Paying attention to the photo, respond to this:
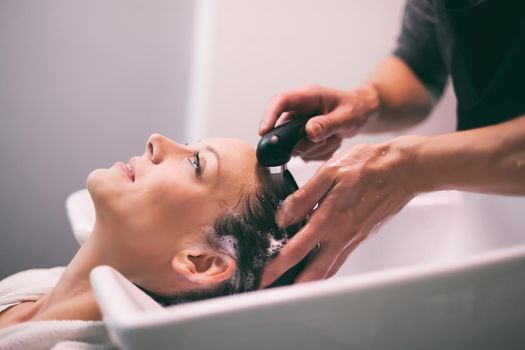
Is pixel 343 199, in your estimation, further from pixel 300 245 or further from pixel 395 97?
pixel 395 97

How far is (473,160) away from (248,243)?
1.40ft

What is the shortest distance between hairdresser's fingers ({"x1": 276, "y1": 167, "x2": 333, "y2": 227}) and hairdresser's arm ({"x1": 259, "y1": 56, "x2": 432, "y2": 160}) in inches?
4.6

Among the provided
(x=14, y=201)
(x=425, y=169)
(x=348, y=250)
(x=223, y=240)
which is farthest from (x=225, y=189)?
(x=14, y=201)

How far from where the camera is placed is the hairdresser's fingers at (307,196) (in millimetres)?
886

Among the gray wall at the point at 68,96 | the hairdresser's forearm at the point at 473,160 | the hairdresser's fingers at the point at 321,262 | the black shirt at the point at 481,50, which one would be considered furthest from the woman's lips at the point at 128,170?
the black shirt at the point at 481,50

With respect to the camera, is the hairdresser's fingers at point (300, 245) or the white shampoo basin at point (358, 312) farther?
the hairdresser's fingers at point (300, 245)

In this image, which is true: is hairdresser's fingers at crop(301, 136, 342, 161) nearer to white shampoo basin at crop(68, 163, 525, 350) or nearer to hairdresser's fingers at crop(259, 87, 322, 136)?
hairdresser's fingers at crop(259, 87, 322, 136)

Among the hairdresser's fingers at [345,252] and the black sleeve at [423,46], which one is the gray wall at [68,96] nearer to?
the black sleeve at [423,46]

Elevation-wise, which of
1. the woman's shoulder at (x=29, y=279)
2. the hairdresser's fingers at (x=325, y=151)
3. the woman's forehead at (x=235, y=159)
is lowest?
the woman's shoulder at (x=29, y=279)

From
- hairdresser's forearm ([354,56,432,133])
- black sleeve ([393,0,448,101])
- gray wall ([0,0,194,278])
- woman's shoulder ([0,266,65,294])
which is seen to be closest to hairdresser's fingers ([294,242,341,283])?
hairdresser's forearm ([354,56,432,133])

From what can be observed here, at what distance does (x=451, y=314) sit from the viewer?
2.16 feet

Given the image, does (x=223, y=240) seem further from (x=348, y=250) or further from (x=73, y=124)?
(x=73, y=124)

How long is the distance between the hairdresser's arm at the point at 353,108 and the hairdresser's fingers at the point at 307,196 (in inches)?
4.6

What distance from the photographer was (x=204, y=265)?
916 mm
